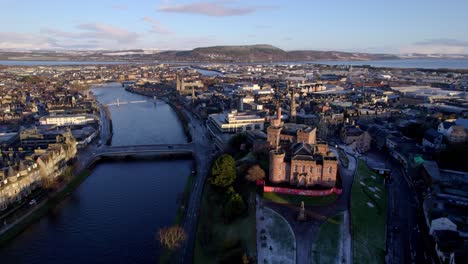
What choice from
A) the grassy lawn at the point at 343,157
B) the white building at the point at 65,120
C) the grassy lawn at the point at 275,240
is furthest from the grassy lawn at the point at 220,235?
the white building at the point at 65,120

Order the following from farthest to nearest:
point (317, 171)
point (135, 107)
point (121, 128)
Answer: point (135, 107) < point (121, 128) < point (317, 171)

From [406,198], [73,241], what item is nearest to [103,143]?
[73,241]

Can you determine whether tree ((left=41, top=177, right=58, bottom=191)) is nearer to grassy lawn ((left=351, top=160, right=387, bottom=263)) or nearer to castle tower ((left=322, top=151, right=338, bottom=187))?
castle tower ((left=322, top=151, right=338, bottom=187))

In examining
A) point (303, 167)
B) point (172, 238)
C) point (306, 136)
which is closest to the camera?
point (172, 238)

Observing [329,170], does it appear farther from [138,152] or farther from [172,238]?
[138,152]

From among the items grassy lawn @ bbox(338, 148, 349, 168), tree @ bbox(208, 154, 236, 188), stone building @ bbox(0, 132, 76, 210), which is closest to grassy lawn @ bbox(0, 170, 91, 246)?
stone building @ bbox(0, 132, 76, 210)

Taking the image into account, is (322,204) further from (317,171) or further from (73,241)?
(73,241)

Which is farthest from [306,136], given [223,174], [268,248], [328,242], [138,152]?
[138,152]
